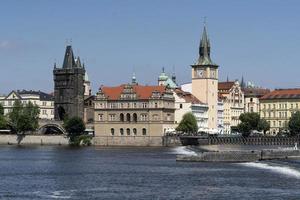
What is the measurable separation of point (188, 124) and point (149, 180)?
99.1 metres

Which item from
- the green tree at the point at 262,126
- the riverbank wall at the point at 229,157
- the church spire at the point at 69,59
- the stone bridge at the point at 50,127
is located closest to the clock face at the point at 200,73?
the green tree at the point at 262,126

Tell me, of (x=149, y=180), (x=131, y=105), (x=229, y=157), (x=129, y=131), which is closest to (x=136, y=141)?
(x=129, y=131)

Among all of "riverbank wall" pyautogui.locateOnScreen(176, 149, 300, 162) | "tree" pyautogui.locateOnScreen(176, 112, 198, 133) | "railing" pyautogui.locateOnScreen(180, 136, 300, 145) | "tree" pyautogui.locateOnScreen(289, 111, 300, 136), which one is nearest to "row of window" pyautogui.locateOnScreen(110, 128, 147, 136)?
"tree" pyautogui.locateOnScreen(176, 112, 198, 133)

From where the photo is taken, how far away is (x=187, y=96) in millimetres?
187375

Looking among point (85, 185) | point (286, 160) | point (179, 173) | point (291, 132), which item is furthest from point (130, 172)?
point (291, 132)

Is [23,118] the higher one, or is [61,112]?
[61,112]

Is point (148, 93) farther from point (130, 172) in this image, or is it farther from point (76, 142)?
point (130, 172)

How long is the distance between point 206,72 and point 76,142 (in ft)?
122

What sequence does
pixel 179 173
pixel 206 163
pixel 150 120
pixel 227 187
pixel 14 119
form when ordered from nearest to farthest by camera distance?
pixel 227 187 → pixel 179 173 → pixel 206 163 → pixel 150 120 → pixel 14 119

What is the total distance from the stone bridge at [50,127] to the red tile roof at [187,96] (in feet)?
87.5

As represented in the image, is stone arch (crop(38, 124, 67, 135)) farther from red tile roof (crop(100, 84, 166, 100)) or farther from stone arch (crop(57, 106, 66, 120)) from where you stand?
red tile roof (crop(100, 84, 166, 100))

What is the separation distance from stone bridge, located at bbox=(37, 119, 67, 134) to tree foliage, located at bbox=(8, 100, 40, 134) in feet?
7.47

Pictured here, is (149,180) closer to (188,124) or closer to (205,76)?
(188,124)

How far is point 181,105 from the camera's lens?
182375mm
